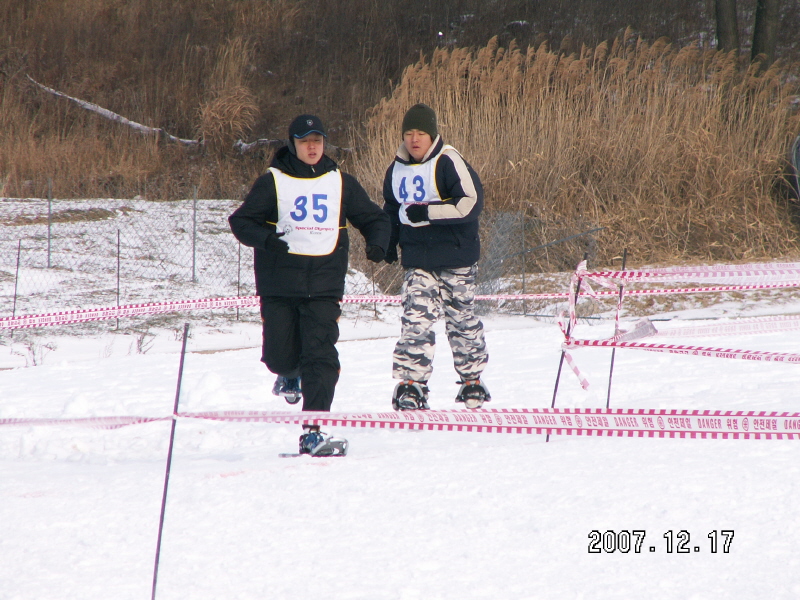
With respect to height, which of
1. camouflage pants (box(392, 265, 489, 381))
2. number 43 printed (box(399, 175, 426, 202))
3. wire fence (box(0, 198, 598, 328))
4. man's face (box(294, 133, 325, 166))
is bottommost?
wire fence (box(0, 198, 598, 328))

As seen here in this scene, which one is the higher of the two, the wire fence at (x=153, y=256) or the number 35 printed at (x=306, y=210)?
the number 35 printed at (x=306, y=210)

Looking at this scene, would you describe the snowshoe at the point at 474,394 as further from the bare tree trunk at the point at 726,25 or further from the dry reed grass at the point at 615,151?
the bare tree trunk at the point at 726,25

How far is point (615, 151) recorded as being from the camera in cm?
1102

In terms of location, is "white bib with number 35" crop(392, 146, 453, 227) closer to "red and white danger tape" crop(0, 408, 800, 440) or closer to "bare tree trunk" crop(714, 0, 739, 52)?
"red and white danger tape" crop(0, 408, 800, 440)

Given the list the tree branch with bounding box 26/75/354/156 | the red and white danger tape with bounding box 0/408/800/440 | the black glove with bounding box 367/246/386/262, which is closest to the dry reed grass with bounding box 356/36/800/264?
the tree branch with bounding box 26/75/354/156

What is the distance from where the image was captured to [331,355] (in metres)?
3.89

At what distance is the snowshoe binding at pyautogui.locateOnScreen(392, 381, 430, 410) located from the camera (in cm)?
454

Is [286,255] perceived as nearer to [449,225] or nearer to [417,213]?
[417,213]

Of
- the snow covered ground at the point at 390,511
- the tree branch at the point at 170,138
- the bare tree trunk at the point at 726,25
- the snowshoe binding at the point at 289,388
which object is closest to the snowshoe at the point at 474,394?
the snow covered ground at the point at 390,511

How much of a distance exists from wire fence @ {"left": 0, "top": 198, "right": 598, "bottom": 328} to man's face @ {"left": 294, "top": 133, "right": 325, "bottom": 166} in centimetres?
487

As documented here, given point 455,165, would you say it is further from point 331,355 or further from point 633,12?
point 633,12

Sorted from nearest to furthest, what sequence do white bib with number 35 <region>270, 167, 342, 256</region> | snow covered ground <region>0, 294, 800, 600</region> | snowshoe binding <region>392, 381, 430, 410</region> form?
1. snow covered ground <region>0, 294, 800, 600</region>
2. white bib with number 35 <region>270, 167, 342, 256</region>
3. snowshoe binding <region>392, 381, 430, 410</region>

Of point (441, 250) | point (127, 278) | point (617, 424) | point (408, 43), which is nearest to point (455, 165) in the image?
point (441, 250)
